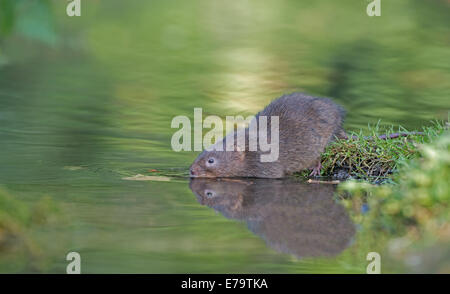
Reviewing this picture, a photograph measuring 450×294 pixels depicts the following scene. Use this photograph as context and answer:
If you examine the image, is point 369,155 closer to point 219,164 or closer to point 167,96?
point 219,164

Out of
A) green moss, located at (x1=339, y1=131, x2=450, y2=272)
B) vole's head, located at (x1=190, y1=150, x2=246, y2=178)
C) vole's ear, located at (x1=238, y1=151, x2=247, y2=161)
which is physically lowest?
green moss, located at (x1=339, y1=131, x2=450, y2=272)

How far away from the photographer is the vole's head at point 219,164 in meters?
7.95

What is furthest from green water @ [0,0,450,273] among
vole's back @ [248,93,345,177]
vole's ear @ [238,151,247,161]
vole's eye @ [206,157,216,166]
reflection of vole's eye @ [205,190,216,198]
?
vole's ear @ [238,151,247,161]

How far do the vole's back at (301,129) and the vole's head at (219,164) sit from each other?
0.14m

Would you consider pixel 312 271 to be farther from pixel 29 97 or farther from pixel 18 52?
pixel 18 52

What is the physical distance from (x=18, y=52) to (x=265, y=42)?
5.89m

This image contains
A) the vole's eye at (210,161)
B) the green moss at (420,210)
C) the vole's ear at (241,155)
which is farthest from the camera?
the vole's ear at (241,155)

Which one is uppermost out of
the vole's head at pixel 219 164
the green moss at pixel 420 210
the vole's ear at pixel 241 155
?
the vole's ear at pixel 241 155

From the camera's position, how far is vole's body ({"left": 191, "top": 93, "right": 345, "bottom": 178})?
26.6ft

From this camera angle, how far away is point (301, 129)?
838cm

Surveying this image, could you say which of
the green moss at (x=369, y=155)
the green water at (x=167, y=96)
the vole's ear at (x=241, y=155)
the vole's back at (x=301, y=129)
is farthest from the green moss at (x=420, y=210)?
the vole's ear at (x=241, y=155)

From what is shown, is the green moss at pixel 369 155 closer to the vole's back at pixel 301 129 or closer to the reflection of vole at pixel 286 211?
the vole's back at pixel 301 129

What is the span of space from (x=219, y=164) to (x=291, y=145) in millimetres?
781

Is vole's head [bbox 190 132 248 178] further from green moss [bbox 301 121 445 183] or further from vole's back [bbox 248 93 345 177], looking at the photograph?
green moss [bbox 301 121 445 183]
